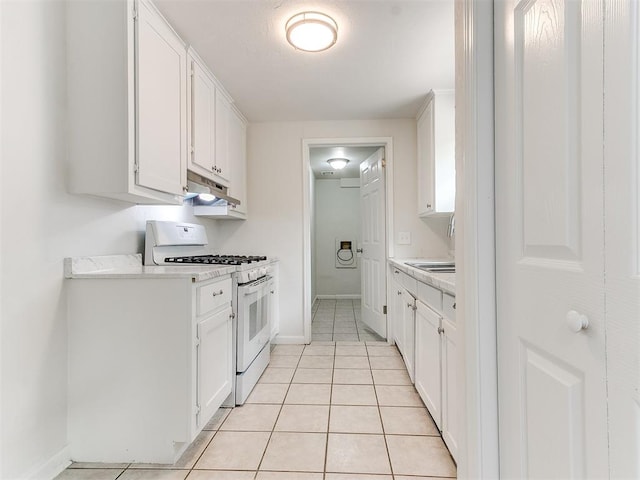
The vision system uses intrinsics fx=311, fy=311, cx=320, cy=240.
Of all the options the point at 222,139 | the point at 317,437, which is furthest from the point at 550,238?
the point at 222,139

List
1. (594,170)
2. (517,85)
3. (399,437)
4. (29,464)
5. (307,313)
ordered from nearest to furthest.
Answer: (594,170), (517,85), (29,464), (399,437), (307,313)

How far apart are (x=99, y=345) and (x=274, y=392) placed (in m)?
1.17

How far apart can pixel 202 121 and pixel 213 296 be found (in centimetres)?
131

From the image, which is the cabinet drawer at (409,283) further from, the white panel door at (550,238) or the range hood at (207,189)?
the range hood at (207,189)

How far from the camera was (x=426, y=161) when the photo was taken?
9.53ft

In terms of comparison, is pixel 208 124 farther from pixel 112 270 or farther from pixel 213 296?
pixel 213 296

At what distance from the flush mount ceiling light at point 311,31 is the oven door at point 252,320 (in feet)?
5.12

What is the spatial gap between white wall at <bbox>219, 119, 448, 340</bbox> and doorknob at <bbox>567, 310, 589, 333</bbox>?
104 inches

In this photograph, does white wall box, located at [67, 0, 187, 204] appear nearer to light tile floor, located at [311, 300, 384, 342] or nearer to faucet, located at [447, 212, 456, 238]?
faucet, located at [447, 212, 456, 238]

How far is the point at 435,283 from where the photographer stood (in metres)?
1.52

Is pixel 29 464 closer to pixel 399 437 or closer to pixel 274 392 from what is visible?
pixel 274 392

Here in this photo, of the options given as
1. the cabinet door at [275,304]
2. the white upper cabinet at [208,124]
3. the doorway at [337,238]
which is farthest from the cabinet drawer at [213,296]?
the doorway at [337,238]

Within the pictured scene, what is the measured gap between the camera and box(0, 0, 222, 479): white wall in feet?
4.00

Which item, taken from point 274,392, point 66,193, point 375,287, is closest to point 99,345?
point 66,193
